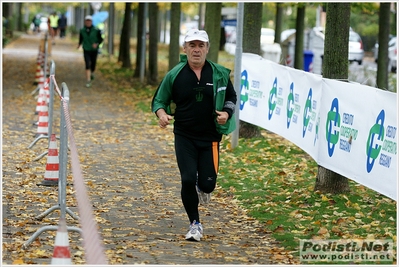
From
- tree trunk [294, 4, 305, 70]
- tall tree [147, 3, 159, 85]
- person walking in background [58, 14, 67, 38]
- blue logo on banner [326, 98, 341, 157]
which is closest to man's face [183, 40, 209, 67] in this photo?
blue logo on banner [326, 98, 341, 157]

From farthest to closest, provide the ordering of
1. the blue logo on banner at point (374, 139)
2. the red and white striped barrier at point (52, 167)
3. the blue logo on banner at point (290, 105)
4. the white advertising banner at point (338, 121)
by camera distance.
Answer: the blue logo on banner at point (290, 105), the red and white striped barrier at point (52, 167), the blue logo on banner at point (374, 139), the white advertising banner at point (338, 121)

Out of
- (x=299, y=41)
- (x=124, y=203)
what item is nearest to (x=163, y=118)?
(x=124, y=203)

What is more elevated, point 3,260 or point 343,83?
point 343,83

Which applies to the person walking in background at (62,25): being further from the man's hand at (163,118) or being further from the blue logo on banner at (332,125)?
the man's hand at (163,118)

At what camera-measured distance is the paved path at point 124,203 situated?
7715mm

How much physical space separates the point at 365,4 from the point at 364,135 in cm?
1802

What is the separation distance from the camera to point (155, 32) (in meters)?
26.4

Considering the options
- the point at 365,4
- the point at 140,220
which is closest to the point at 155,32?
the point at 365,4

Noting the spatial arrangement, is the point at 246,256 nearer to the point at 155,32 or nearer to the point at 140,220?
the point at 140,220

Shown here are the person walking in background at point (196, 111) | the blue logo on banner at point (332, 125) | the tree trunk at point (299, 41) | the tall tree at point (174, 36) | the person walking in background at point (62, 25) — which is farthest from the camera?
the person walking in background at point (62, 25)

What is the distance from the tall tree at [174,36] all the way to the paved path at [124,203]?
9.12ft

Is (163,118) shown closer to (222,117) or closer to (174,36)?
(222,117)

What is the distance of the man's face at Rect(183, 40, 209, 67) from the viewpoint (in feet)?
26.8

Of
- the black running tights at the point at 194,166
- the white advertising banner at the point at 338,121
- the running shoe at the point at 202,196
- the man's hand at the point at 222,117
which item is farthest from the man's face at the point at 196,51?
the white advertising banner at the point at 338,121
